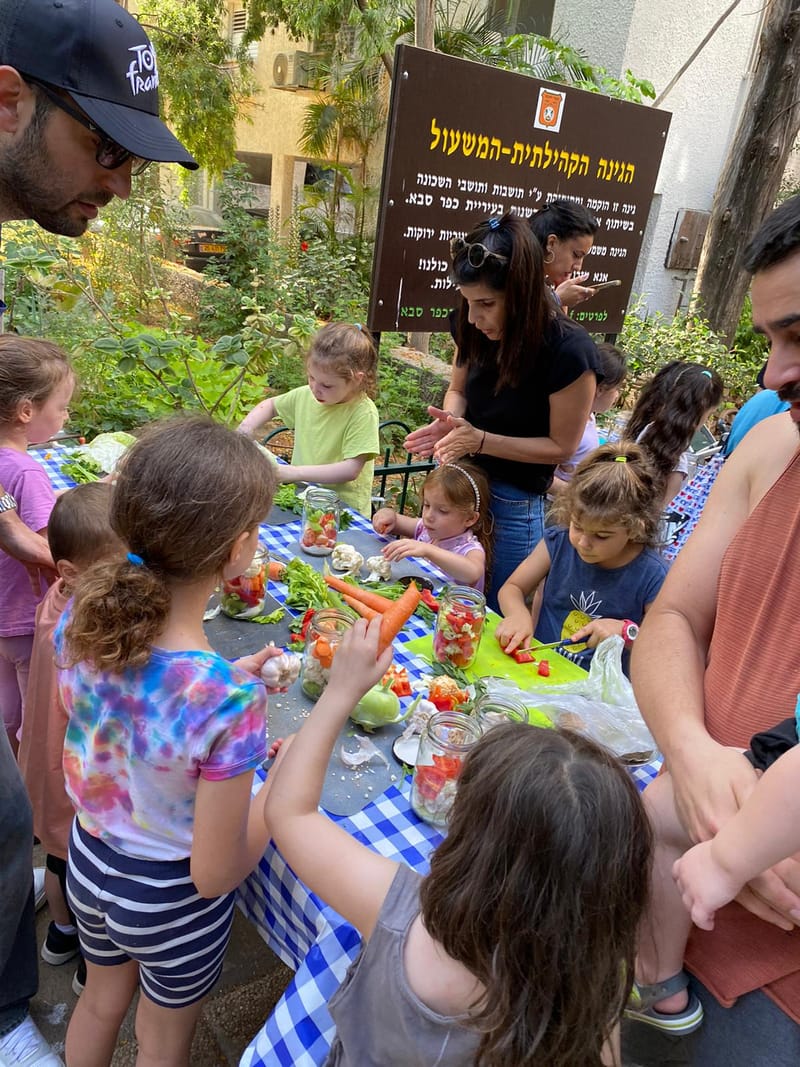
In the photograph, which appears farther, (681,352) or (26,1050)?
(681,352)

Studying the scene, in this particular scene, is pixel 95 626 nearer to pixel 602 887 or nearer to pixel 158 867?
pixel 158 867

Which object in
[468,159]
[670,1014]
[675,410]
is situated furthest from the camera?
[468,159]

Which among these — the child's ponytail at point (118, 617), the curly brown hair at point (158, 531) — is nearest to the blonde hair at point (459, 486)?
the curly brown hair at point (158, 531)

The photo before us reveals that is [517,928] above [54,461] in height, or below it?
above

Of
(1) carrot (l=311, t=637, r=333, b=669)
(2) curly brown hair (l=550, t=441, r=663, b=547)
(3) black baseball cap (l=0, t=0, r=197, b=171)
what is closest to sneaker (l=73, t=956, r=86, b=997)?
(1) carrot (l=311, t=637, r=333, b=669)

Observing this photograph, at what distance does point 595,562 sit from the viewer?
2533 millimetres

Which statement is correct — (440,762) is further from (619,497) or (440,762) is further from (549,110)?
(549,110)

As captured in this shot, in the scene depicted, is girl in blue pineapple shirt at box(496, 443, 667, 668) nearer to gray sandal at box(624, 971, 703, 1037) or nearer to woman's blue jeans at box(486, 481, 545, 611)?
woman's blue jeans at box(486, 481, 545, 611)

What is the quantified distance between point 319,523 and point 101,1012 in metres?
1.57

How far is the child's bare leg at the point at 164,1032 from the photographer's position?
Answer: 155 cm

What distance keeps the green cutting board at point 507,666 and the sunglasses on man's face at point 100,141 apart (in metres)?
1.50

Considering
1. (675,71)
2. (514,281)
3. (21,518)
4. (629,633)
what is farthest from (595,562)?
(675,71)

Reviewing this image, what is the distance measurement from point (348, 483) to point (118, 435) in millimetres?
1271

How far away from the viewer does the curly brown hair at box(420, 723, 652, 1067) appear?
919 mm
